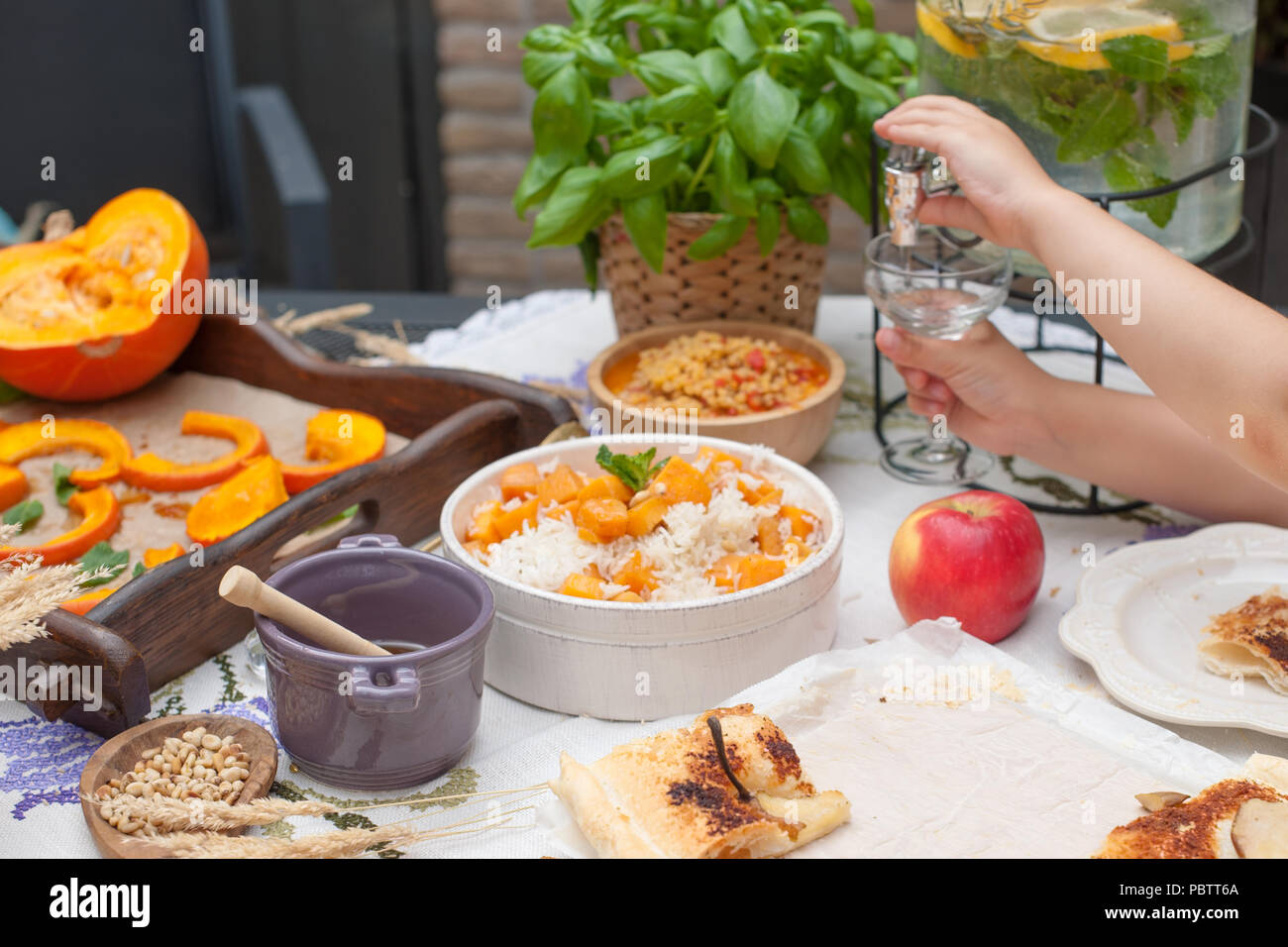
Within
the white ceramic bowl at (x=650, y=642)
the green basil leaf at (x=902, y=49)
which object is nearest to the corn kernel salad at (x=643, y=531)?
the white ceramic bowl at (x=650, y=642)

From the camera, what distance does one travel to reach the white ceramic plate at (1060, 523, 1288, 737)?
3.01 feet

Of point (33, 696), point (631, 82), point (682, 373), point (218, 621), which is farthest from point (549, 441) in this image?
point (631, 82)

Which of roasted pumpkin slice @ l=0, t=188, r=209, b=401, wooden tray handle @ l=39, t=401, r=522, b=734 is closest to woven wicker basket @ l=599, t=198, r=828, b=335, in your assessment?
wooden tray handle @ l=39, t=401, r=522, b=734

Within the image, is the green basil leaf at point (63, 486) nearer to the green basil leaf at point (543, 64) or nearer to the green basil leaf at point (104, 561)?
the green basil leaf at point (104, 561)

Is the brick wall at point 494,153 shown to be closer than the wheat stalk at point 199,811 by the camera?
No

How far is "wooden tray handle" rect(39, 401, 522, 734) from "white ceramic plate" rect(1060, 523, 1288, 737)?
56cm

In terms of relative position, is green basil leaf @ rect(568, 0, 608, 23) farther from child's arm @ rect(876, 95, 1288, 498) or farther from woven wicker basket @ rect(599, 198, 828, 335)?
child's arm @ rect(876, 95, 1288, 498)

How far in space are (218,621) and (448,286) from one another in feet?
7.61

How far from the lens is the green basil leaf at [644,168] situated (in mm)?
1322

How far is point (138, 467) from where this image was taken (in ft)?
4.03

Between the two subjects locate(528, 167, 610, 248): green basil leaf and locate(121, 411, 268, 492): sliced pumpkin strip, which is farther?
locate(528, 167, 610, 248): green basil leaf

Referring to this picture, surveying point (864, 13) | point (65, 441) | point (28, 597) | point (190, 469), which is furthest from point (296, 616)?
point (864, 13)

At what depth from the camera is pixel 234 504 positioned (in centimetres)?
115

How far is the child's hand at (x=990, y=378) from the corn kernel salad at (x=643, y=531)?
0.82 feet
